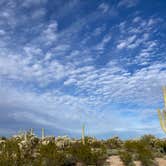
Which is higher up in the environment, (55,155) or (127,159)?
(55,155)

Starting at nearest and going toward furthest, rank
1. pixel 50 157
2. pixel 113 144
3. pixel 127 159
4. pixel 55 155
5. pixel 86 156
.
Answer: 1. pixel 50 157
2. pixel 55 155
3. pixel 86 156
4. pixel 127 159
5. pixel 113 144

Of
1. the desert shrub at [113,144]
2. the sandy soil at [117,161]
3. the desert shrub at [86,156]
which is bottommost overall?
the sandy soil at [117,161]

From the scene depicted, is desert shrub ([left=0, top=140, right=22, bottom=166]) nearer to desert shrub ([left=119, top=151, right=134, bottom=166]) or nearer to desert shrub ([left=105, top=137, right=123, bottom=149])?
desert shrub ([left=119, top=151, right=134, bottom=166])

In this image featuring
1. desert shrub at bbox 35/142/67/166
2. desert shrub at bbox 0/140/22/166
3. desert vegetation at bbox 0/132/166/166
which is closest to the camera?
desert shrub at bbox 0/140/22/166

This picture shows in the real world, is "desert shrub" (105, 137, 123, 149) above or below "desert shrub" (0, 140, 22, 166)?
above

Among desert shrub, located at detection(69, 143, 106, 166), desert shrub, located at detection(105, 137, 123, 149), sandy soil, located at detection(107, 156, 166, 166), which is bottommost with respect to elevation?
sandy soil, located at detection(107, 156, 166, 166)

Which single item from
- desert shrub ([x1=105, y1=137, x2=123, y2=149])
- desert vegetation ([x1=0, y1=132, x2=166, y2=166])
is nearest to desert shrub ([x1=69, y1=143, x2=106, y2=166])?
desert vegetation ([x1=0, y1=132, x2=166, y2=166])

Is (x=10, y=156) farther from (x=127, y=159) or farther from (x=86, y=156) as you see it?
(x=127, y=159)

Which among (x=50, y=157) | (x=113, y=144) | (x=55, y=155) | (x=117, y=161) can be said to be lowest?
(x=117, y=161)

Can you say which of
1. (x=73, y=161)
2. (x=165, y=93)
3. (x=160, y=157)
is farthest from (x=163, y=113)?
(x=73, y=161)

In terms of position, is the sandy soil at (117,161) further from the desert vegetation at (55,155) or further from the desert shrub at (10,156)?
the desert shrub at (10,156)

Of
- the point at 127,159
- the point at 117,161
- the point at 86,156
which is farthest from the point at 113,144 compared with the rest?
the point at 86,156

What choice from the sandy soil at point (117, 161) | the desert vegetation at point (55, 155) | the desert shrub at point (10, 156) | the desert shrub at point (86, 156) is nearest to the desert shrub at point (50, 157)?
the desert vegetation at point (55, 155)

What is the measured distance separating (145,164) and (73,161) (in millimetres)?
4688
